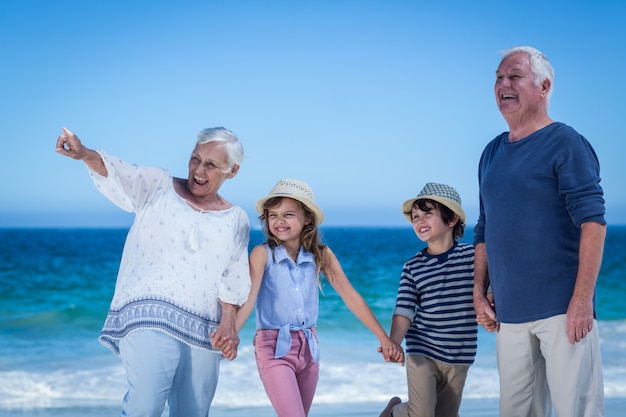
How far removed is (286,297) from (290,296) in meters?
0.02

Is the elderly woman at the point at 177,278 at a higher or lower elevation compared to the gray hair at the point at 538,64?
lower

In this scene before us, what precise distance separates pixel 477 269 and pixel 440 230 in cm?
41

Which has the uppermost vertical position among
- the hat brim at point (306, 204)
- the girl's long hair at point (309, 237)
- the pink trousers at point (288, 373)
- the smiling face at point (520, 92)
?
the smiling face at point (520, 92)

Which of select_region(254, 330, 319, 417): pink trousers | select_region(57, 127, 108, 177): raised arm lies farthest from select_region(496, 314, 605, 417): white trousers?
select_region(57, 127, 108, 177): raised arm

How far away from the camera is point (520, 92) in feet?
9.86

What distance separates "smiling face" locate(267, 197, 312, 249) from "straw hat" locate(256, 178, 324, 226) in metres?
0.04

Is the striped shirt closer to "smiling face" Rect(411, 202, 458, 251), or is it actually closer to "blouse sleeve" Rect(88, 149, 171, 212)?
"smiling face" Rect(411, 202, 458, 251)

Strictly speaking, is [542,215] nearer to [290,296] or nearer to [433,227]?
[433,227]

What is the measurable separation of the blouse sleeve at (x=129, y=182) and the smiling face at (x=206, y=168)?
110 millimetres

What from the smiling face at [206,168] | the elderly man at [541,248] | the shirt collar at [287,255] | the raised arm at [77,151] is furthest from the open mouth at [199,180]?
the elderly man at [541,248]

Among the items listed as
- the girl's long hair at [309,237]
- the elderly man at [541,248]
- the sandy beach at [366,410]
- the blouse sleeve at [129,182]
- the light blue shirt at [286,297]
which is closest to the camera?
the elderly man at [541,248]

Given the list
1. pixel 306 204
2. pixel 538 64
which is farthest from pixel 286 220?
pixel 538 64

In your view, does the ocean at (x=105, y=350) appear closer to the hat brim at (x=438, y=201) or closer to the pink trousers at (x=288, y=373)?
the hat brim at (x=438, y=201)

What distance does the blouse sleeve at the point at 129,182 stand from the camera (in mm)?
2969
